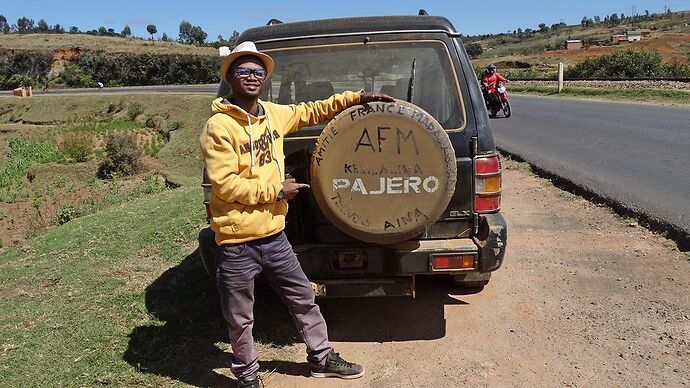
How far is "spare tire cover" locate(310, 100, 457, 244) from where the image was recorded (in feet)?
11.3

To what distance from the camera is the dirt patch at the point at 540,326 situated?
11.8 feet

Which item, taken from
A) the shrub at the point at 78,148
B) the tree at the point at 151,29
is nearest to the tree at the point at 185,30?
the tree at the point at 151,29

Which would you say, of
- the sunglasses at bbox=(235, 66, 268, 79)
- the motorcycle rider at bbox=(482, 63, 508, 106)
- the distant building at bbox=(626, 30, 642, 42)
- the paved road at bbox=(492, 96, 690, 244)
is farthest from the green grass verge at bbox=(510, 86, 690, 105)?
the distant building at bbox=(626, 30, 642, 42)

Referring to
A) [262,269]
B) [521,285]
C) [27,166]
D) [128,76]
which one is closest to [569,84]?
[27,166]

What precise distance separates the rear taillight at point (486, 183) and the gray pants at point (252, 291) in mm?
1177

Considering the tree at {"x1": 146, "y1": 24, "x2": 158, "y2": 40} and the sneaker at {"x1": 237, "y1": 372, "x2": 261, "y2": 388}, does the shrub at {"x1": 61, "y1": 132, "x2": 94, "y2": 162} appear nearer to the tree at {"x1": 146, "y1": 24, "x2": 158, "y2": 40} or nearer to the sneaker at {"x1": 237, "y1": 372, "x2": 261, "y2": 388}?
the sneaker at {"x1": 237, "y1": 372, "x2": 261, "y2": 388}

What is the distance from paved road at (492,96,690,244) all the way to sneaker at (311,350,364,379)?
3.77 meters

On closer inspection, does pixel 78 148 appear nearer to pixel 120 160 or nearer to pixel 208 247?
pixel 120 160

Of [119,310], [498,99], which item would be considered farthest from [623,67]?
[119,310]

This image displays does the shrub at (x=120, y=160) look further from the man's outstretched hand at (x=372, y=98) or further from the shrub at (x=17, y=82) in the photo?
the shrub at (x=17, y=82)

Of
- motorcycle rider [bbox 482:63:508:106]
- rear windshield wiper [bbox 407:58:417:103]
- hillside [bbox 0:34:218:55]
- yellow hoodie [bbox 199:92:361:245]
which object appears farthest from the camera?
hillside [bbox 0:34:218:55]

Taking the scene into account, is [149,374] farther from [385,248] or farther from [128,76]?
[128,76]

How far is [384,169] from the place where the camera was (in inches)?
137

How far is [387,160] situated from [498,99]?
51.0ft
